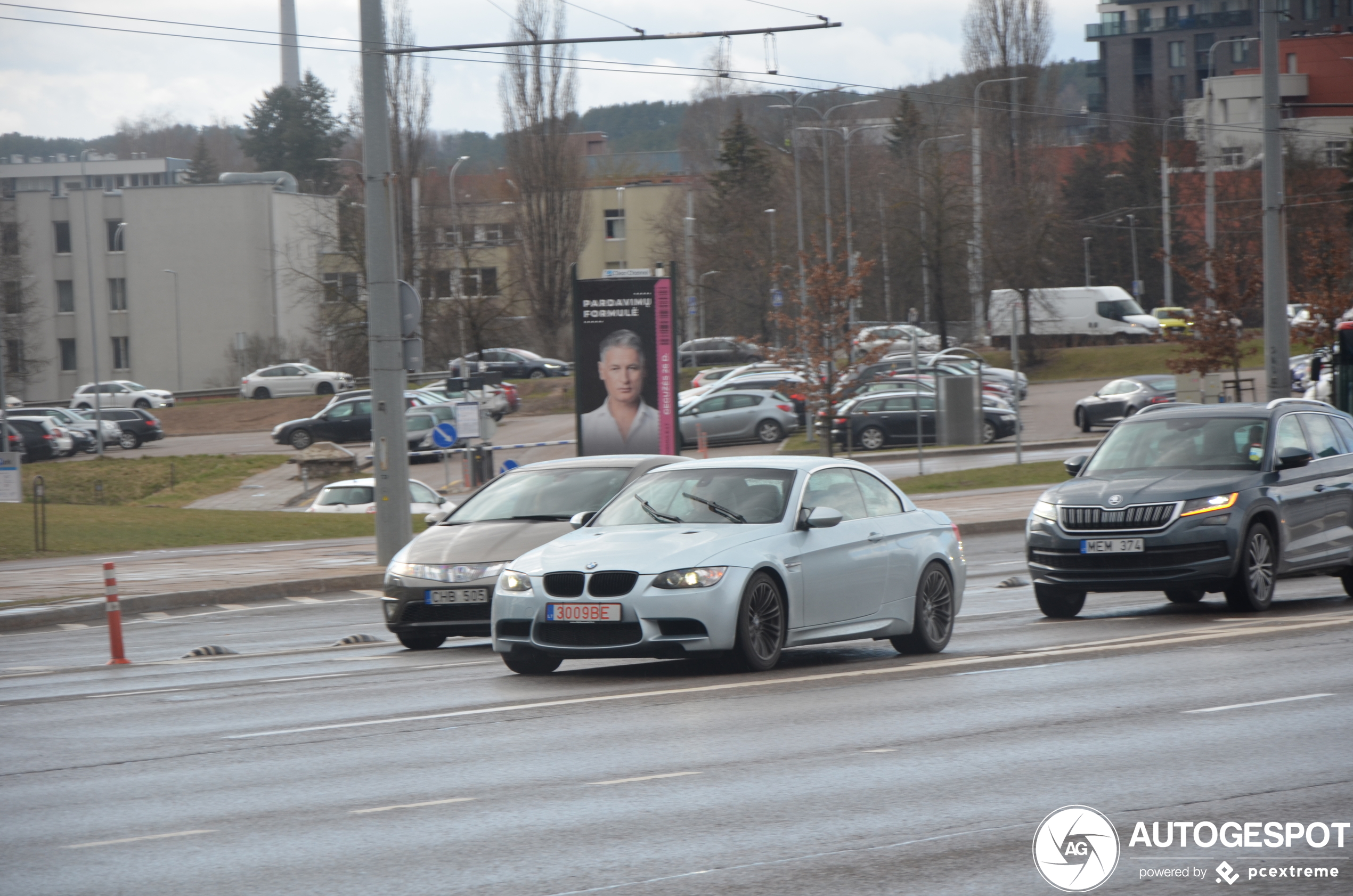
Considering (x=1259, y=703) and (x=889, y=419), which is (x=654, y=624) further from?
(x=889, y=419)

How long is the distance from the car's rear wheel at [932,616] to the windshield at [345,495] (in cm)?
2301

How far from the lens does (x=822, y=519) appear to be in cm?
1134

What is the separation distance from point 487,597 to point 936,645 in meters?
3.60

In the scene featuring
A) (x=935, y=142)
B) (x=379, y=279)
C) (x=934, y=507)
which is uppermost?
(x=935, y=142)

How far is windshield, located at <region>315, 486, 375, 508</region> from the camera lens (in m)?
34.4

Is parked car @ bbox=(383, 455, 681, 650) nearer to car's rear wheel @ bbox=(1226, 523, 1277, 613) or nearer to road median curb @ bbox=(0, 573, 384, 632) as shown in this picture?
car's rear wheel @ bbox=(1226, 523, 1277, 613)

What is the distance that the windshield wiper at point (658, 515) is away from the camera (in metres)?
11.5

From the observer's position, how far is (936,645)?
1243 cm

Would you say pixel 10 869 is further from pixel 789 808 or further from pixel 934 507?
pixel 934 507

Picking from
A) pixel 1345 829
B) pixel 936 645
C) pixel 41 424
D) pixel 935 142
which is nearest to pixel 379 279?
pixel 936 645

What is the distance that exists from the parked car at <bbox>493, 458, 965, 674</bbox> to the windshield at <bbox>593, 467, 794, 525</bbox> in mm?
11

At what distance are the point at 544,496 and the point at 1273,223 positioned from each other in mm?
16925

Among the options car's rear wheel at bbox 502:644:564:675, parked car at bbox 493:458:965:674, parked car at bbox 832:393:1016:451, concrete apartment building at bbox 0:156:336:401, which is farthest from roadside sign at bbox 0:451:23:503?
concrete apartment building at bbox 0:156:336:401

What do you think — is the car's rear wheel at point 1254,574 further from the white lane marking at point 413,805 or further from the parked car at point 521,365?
the parked car at point 521,365
